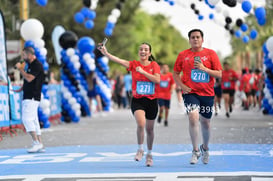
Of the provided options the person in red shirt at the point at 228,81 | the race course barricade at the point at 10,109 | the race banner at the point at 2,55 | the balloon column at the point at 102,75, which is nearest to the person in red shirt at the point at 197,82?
the race course barricade at the point at 10,109

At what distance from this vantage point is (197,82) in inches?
361

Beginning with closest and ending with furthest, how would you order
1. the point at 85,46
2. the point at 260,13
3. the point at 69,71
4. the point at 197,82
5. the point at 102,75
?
the point at 197,82 → the point at 260,13 → the point at 69,71 → the point at 85,46 → the point at 102,75

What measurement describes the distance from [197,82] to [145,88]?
75 cm

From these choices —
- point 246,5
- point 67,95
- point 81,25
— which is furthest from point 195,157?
point 81,25

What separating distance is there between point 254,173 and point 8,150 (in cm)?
554

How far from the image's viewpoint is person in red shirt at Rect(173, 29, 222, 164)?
9.12 meters

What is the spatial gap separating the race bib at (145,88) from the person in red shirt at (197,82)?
40 cm

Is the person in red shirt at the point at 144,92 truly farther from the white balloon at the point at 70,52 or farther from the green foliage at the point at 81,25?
the green foliage at the point at 81,25

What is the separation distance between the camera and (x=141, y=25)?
70.1m

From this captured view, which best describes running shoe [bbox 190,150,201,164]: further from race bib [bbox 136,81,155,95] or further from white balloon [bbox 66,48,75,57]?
white balloon [bbox 66,48,75,57]

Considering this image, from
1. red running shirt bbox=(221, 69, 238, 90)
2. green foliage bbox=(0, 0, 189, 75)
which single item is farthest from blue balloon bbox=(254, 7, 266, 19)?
green foliage bbox=(0, 0, 189, 75)

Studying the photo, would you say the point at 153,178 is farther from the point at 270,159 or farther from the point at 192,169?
the point at 270,159

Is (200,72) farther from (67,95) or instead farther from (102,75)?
(102,75)

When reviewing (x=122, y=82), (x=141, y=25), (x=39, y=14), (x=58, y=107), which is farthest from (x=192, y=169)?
(x=141, y=25)
